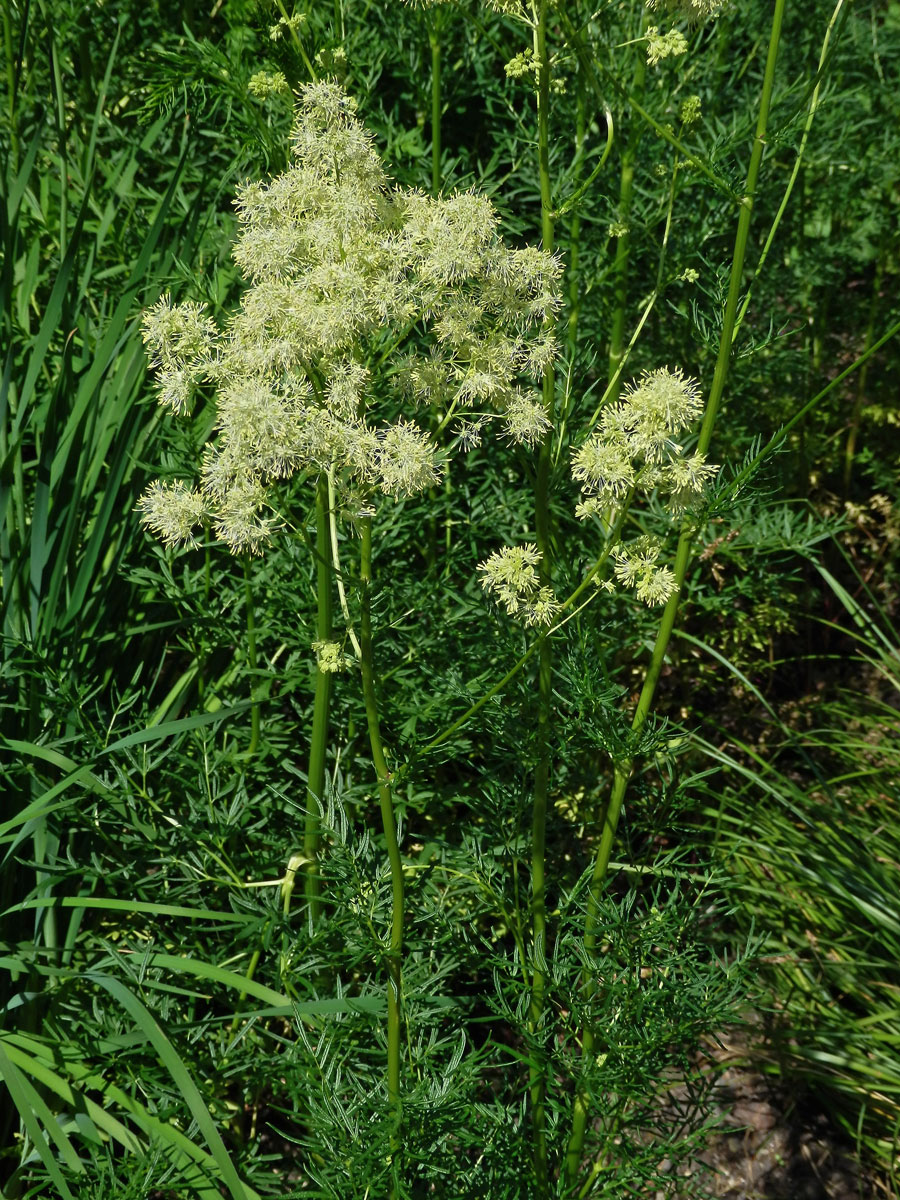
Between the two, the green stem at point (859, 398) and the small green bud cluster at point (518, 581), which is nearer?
the small green bud cluster at point (518, 581)

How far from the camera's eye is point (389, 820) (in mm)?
1945

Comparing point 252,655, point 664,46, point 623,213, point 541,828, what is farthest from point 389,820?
point 623,213

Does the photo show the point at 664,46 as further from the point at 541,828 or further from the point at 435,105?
the point at 541,828

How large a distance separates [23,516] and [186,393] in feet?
4.27

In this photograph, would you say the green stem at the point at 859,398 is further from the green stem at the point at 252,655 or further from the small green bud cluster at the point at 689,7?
the green stem at the point at 252,655

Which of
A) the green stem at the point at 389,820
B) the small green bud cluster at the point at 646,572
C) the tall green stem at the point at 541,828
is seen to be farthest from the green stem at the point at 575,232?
the green stem at the point at 389,820

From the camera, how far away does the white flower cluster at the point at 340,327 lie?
1.79 metres

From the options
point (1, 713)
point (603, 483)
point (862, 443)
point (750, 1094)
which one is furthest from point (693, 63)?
point (750, 1094)

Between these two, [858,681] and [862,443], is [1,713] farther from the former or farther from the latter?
[862,443]

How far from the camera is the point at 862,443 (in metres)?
4.90

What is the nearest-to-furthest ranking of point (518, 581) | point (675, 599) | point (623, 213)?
1. point (518, 581)
2. point (675, 599)
3. point (623, 213)

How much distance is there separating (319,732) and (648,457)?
1.00 metres

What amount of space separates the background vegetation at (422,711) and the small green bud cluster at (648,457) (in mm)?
160

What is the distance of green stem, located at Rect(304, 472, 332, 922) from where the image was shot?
227cm
